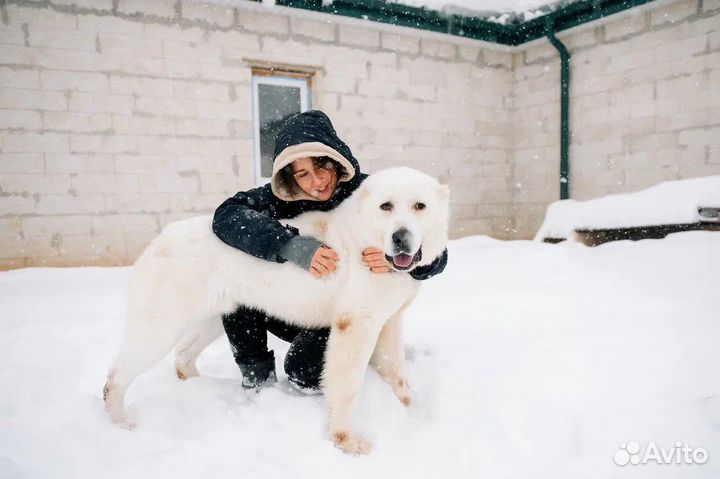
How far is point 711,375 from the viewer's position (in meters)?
1.93

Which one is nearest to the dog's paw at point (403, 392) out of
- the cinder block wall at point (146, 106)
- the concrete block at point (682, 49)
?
the cinder block wall at point (146, 106)

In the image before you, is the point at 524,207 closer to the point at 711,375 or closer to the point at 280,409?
the point at 711,375

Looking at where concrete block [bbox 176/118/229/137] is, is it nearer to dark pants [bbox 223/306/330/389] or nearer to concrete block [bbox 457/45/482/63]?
concrete block [bbox 457/45/482/63]

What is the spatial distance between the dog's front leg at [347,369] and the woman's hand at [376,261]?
22 cm

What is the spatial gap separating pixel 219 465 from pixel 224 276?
76 centimetres

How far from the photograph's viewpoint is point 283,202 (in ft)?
7.38

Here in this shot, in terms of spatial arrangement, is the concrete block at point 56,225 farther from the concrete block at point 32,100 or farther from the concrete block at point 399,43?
the concrete block at point 399,43

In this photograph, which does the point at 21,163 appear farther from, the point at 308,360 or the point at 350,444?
the point at 350,444

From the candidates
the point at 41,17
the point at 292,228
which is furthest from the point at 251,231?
the point at 41,17

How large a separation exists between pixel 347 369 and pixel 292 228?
67 cm

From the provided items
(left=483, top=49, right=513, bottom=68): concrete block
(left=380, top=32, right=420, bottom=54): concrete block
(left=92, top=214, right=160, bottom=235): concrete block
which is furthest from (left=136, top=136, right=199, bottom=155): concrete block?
(left=483, top=49, right=513, bottom=68): concrete block

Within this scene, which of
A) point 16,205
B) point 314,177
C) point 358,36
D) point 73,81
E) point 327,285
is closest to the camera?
point 327,285

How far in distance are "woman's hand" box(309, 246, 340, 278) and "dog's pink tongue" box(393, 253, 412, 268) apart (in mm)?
277

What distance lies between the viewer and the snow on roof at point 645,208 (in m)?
4.63
